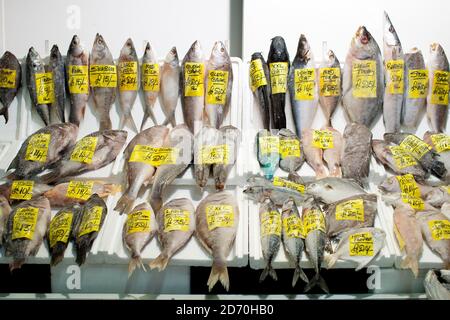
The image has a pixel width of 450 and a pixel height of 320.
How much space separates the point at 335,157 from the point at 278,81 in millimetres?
448

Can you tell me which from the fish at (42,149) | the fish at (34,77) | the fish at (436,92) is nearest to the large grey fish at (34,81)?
the fish at (34,77)

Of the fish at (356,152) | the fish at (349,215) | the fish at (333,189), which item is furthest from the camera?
the fish at (356,152)

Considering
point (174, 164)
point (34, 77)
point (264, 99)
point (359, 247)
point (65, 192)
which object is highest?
point (34, 77)

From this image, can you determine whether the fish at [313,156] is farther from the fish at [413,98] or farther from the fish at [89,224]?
the fish at [89,224]

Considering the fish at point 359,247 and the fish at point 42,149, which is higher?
the fish at point 42,149

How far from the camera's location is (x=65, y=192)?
1.86 m

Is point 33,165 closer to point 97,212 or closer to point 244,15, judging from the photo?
point 97,212

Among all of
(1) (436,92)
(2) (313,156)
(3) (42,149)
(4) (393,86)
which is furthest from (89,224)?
(1) (436,92)

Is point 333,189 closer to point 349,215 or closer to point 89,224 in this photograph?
point 349,215

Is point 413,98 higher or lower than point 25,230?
higher

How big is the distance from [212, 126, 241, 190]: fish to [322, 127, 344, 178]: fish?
40 cm

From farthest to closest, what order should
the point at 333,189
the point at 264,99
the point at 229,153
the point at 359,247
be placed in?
the point at 264,99
the point at 229,153
the point at 333,189
the point at 359,247

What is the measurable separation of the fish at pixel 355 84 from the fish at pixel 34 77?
142 centimetres

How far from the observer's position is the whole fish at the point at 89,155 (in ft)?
6.42
